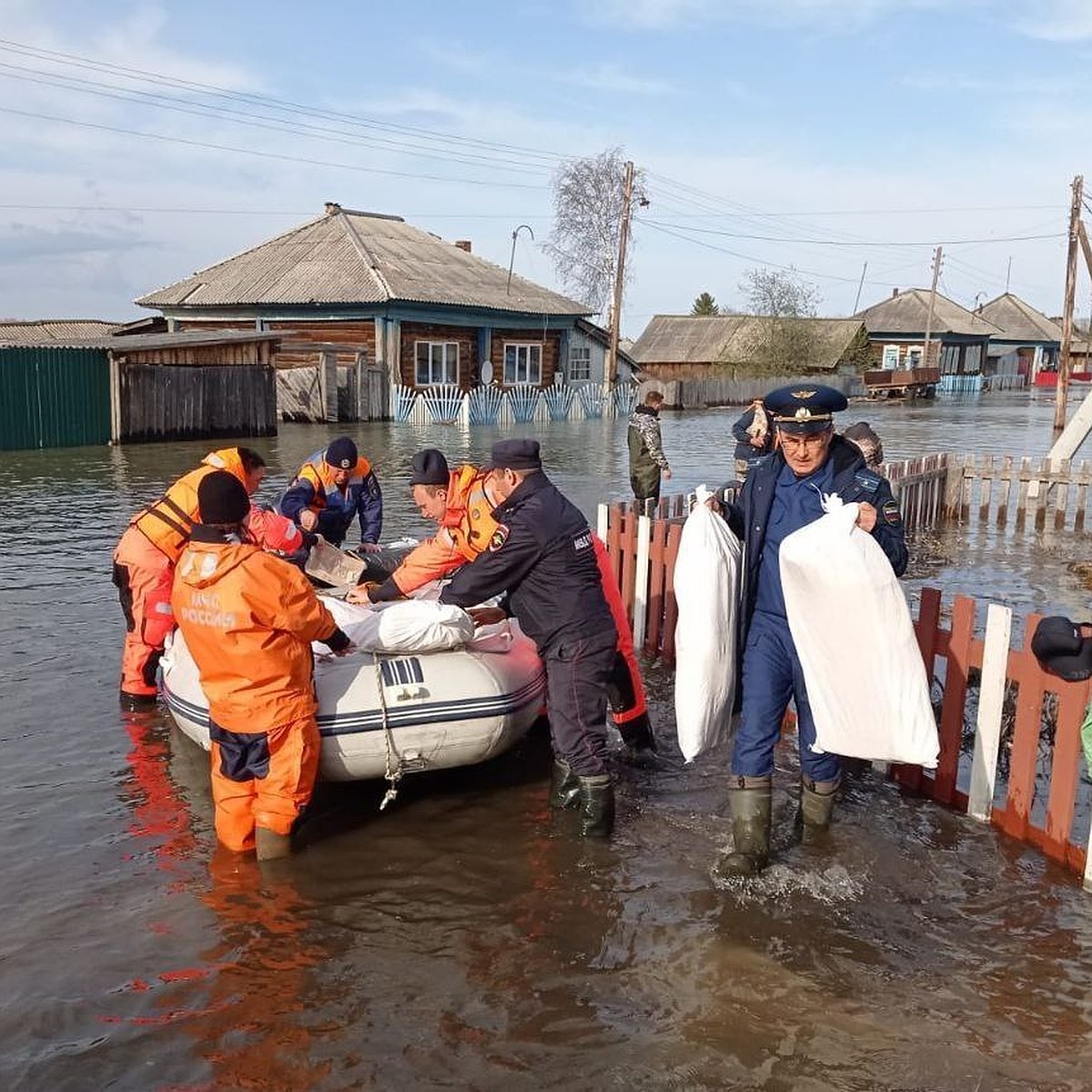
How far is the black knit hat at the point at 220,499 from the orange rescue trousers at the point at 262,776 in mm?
891

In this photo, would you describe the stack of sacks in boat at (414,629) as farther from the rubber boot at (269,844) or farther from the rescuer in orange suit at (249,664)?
the rubber boot at (269,844)

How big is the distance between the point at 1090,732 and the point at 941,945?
1.00 metres

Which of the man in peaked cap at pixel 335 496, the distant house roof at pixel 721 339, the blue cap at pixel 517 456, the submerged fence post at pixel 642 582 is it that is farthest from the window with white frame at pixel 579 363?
the blue cap at pixel 517 456

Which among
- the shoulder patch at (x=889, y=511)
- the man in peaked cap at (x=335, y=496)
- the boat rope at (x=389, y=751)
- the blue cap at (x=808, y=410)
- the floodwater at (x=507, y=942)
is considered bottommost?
the floodwater at (x=507, y=942)

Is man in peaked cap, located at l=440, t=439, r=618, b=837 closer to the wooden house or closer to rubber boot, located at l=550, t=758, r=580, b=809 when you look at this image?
rubber boot, located at l=550, t=758, r=580, b=809

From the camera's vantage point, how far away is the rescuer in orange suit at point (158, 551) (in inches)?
248

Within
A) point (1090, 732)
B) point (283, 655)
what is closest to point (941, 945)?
point (1090, 732)

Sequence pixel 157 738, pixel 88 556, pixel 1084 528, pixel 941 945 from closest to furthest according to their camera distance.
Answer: pixel 941 945 → pixel 157 738 → pixel 88 556 → pixel 1084 528

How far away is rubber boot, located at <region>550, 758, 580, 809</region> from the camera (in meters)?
5.00

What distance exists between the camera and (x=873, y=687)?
4.10m

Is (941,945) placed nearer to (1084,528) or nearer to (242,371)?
(1084,528)

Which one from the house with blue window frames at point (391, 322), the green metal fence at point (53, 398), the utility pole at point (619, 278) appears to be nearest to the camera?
the green metal fence at point (53, 398)

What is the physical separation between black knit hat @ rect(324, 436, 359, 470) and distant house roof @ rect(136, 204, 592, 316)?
72.3ft

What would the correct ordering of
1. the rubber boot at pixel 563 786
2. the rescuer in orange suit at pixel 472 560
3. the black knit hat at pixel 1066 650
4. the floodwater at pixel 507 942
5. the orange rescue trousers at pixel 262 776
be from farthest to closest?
the rescuer in orange suit at pixel 472 560 < the rubber boot at pixel 563 786 < the orange rescue trousers at pixel 262 776 < the black knit hat at pixel 1066 650 < the floodwater at pixel 507 942
